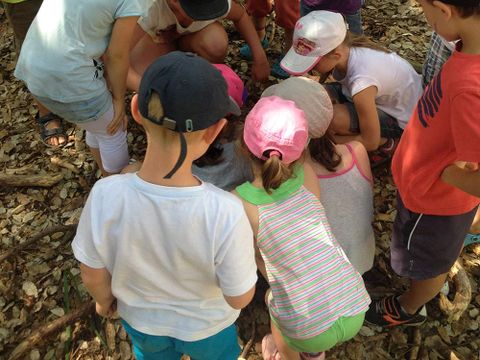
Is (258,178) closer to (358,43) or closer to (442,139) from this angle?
(442,139)

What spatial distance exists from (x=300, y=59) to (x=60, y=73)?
122cm

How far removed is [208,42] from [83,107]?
3.55 ft

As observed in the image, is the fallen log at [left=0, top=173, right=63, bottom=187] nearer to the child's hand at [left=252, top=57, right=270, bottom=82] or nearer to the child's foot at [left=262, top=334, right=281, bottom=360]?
the child's hand at [left=252, top=57, right=270, bottom=82]

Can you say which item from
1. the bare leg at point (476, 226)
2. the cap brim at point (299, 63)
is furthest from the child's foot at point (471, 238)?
the cap brim at point (299, 63)

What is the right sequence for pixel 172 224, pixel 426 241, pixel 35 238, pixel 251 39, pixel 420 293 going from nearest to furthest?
1. pixel 172 224
2. pixel 426 241
3. pixel 420 293
4. pixel 35 238
5. pixel 251 39

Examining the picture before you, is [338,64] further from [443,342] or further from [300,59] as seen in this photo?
[443,342]

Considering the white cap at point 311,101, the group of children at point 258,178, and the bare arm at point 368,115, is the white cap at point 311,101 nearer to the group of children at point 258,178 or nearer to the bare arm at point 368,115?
the group of children at point 258,178

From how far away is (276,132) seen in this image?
1.76 m

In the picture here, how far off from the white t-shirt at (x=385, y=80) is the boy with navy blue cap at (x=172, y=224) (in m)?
1.33

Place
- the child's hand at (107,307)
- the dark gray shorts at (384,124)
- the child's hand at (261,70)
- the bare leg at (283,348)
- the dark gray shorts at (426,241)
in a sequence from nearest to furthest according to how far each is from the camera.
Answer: the child's hand at (107,307), the dark gray shorts at (426,241), the bare leg at (283,348), the dark gray shorts at (384,124), the child's hand at (261,70)

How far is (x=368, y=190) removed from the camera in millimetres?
2111

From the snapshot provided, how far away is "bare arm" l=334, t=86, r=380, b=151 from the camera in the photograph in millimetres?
2504

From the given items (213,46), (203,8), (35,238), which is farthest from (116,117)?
(213,46)

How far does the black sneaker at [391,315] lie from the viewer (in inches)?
89.7
